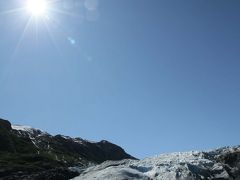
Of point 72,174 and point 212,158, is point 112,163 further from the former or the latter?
point 212,158

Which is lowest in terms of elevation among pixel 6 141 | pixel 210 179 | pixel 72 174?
pixel 210 179

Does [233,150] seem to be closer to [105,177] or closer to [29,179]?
[105,177]

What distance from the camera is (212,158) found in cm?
3192

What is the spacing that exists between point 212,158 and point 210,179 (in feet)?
12.6

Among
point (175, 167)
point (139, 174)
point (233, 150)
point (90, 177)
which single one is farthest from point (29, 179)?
point (233, 150)

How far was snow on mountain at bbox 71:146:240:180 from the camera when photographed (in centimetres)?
2805

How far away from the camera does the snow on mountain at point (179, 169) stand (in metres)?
28.0

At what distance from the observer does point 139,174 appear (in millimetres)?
28500

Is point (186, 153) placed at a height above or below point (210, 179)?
above

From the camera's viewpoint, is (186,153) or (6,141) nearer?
(186,153)

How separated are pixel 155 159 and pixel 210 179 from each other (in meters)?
5.49

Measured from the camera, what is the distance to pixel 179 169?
94.3 feet

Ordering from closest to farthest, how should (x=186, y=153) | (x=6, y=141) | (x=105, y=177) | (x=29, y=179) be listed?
(x=105, y=177)
(x=29, y=179)
(x=186, y=153)
(x=6, y=141)

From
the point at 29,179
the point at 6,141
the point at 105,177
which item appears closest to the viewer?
the point at 105,177
